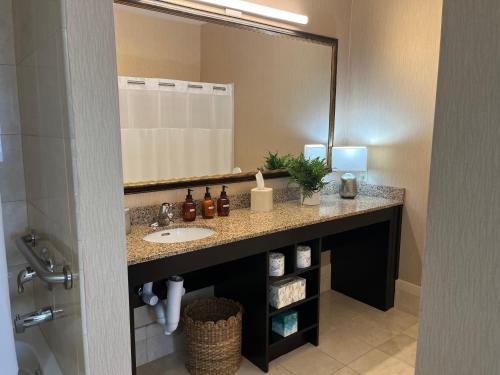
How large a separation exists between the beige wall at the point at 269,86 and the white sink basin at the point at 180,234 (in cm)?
57

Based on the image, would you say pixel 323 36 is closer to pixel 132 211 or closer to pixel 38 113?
pixel 132 211

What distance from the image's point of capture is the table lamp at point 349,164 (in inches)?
109

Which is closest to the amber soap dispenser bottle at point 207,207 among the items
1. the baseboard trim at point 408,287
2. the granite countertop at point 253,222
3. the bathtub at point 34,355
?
the granite countertop at point 253,222

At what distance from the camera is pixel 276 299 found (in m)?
2.12

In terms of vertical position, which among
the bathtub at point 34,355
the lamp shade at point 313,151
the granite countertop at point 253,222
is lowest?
the bathtub at point 34,355

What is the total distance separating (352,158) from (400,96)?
0.53 metres

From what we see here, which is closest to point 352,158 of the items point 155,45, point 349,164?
point 349,164

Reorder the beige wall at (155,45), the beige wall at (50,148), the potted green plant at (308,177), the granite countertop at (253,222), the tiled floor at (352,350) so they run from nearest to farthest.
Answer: the beige wall at (50,148)
the granite countertop at (253,222)
the beige wall at (155,45)
the tiled floor at (352,350)
the potted green plant at (308,177)

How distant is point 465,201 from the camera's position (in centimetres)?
56

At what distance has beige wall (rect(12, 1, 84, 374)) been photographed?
41.3 inches

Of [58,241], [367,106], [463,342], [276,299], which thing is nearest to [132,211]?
[58,241]

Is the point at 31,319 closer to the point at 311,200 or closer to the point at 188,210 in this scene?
the point at 188,210

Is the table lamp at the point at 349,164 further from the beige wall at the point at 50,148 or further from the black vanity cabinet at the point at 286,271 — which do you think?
the beige wall at the point at 50,148

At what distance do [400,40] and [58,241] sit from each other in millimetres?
2463
